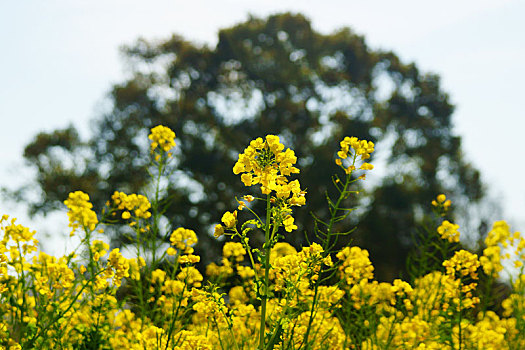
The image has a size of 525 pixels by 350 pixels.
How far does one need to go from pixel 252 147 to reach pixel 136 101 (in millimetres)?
12358

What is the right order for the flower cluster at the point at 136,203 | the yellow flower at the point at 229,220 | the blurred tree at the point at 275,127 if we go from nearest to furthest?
the yellow flower at the point at 229,220, the flower cluster at the point at 136,203, the blurred tree at the point at 275,127

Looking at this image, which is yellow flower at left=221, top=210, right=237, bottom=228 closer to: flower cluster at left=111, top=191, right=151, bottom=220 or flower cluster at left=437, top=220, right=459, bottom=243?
flower cluster at left=111, top=191, right=151, bottom=220

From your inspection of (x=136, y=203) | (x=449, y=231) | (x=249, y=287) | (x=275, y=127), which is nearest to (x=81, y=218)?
(x=136, y=203)

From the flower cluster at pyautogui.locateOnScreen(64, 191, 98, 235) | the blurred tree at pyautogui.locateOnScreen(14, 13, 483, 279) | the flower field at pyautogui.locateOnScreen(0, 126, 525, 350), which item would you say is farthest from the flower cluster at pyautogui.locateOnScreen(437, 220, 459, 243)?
the blurred tree at pyautogui.locateOnScreen(14, 13, 483, 279)

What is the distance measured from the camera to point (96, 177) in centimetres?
1345

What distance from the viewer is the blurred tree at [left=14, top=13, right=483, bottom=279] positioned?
1280 centimetres

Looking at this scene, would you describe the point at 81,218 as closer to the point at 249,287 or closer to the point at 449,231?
the point at 249,287

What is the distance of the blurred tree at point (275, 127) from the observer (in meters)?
12.8

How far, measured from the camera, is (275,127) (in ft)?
44.7

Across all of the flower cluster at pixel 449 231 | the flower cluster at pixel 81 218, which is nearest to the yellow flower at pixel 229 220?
the flower cluster at pixel 81 218

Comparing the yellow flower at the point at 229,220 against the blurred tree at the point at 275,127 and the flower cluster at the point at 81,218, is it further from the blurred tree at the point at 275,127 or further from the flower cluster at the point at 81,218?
the blurred tree at the point at 275,127

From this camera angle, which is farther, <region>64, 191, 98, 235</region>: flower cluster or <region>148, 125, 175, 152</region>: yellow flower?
<region>148, 125, 175, 152</region>: yellow flower

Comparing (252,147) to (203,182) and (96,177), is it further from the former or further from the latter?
(96,177)

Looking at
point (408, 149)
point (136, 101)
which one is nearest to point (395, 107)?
point (408, 149)
